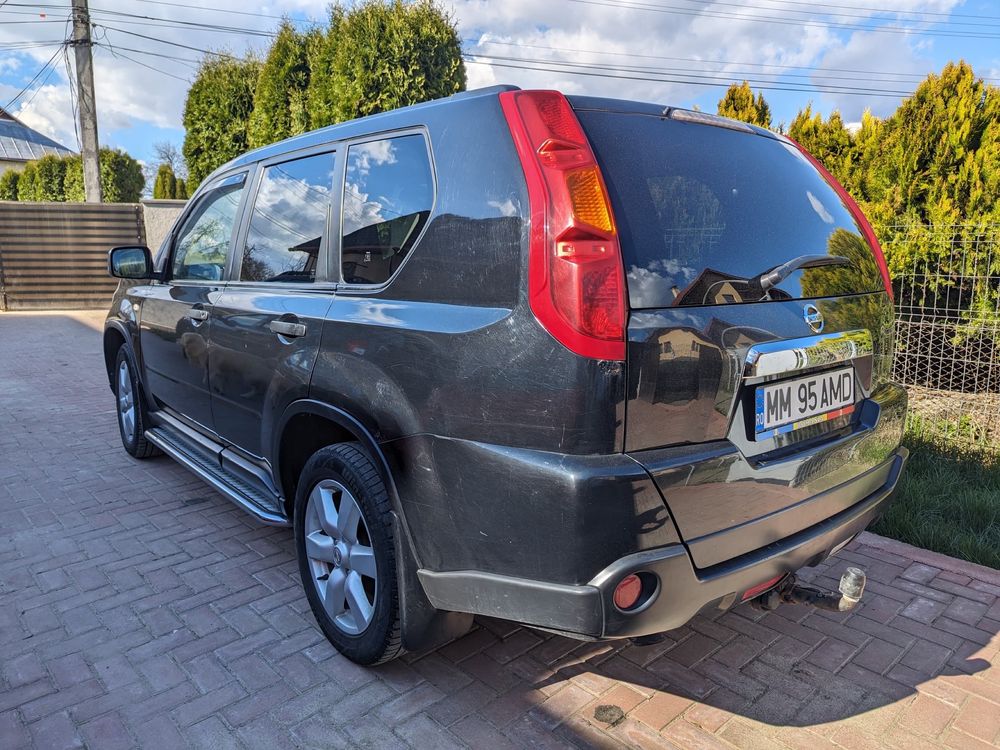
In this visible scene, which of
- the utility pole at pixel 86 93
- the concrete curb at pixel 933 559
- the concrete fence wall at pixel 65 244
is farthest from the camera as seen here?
the utility pole at pixel 86 93

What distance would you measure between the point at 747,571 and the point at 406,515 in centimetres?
99

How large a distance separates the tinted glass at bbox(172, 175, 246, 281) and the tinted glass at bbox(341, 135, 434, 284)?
45.1 inches

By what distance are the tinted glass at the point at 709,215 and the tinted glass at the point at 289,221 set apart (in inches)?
47.9

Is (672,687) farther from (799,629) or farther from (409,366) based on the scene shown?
(409,366)

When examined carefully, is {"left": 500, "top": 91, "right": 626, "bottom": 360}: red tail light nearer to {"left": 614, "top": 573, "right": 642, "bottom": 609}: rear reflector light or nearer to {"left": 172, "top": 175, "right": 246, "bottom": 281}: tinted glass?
{"left": 614, "top": 573, "right": 642, "bottom": 609}: rear reflector light

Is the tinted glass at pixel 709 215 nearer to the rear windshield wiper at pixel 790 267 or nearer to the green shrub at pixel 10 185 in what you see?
the rear windshield wiper at pixel 790 267

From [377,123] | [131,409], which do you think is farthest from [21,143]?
A: [377,123]

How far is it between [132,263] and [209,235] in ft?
2.69

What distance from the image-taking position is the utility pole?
16.3 metres

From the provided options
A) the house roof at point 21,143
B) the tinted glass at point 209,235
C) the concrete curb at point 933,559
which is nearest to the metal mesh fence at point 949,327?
the concrete curb at point 933,559

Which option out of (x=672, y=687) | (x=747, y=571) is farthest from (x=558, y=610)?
(x=672, y=687)

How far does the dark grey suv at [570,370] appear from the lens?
181cm

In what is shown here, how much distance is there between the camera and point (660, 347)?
183cm

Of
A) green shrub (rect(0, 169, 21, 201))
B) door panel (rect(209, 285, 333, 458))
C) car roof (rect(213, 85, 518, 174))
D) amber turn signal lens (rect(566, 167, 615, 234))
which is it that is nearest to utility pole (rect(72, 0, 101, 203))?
door panel (rect(209, 285, 333, 458))
